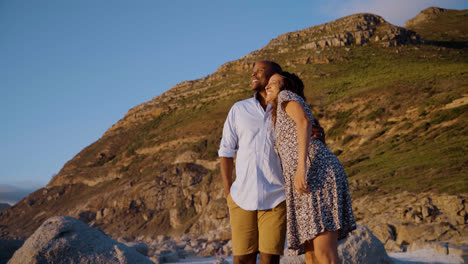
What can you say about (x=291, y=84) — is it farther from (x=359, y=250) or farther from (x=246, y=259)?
(x=359, y=250)

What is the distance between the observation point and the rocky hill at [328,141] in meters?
18.5

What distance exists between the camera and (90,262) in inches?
215

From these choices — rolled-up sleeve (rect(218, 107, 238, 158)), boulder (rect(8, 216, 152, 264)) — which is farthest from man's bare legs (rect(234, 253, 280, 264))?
boulder (rect(8, 216, 152, 264))

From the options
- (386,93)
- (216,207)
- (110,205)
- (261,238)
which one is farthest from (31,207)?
(261,238)

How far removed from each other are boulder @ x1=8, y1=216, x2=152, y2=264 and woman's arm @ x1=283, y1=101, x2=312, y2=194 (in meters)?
3.93

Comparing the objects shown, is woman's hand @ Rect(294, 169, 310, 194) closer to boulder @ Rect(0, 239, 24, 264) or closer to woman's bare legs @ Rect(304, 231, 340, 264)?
woman's bare legs @ Rect(304, 231, 340, 264)

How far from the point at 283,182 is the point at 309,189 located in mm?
326

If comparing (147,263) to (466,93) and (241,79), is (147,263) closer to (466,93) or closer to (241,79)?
(466,93)

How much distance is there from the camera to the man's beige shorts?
9.78 ft

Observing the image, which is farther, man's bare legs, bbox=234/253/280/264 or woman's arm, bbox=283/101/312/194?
man's bare legs, bbox=234/253/280/264

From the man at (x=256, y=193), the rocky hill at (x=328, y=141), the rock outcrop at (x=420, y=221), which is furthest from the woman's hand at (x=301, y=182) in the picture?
the rocky hill at (x=328, y=141)

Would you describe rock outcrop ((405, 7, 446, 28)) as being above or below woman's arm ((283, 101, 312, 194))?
above

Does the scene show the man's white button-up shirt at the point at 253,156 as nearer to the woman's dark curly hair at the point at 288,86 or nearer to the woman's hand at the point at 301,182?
the woman's dark curly hair at the point at 288,86

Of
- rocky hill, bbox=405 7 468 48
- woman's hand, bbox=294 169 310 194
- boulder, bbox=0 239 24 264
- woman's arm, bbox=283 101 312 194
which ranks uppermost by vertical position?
rocky hill, bbox=405 7 468 48
